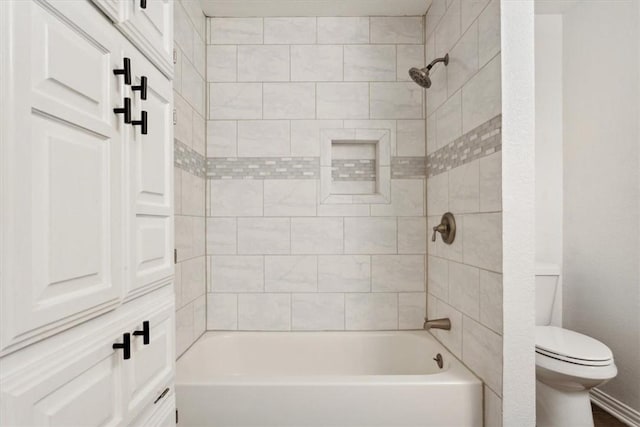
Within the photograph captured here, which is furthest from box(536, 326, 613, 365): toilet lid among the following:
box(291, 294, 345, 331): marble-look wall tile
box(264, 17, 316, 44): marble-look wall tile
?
box(264, 17, 316, 44): marble-look wall tile

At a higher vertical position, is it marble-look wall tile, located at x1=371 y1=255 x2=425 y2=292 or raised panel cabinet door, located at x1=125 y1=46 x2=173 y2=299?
raised panel cabinet door, located at x1=125 y1=46 x2=173 y2=299

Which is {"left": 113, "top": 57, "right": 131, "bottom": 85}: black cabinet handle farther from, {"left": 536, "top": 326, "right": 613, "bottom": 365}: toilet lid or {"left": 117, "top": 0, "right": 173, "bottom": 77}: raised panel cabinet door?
{"left": 536, "top": 326, "right": 613, "bottom": 365}: toilet lid

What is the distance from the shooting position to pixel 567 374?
72.1 inches

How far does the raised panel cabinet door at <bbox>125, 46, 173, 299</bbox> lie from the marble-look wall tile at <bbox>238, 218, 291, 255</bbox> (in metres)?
1.35

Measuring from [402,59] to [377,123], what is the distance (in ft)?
1.42

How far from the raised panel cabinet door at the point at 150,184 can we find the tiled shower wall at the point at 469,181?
3.89ft

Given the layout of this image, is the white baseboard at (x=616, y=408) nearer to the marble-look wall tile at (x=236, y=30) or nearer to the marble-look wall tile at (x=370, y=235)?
the marble-look wall tile at (x=370, y=235)

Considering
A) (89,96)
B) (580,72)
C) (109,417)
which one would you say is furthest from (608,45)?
(109,417)

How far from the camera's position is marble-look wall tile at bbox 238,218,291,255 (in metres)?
2.47

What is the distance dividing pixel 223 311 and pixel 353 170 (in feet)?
3.96

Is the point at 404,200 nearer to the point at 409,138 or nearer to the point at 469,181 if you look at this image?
the point at 409,138

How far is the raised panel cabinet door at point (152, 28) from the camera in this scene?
0.86 m

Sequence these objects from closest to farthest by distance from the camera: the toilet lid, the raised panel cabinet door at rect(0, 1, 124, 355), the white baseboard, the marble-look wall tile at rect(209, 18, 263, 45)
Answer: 1. the raised panel cabinet door at rect(0, 1, 124, 355)
2. the toilet lid
3. the white baseboard
4. the marble-look wall tile at rect(209, 18, 263, 45)

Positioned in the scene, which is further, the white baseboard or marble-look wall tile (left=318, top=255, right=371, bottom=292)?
marble-look wall tile (left=318, top=255, right=371, bottom=292)
